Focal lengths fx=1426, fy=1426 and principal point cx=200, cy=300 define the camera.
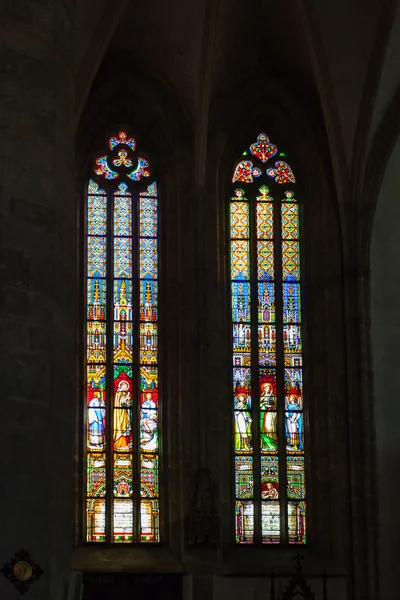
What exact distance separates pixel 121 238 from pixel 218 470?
3682mm

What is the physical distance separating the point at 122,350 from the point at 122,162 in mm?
2838

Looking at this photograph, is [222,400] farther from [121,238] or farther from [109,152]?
[109,152]

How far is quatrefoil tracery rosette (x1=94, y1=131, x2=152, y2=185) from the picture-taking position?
20781mm

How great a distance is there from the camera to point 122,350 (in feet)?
65.7

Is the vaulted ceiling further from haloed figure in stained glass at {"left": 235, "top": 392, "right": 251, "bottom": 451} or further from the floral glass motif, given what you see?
haloed figure in stained glass at {"left": 235, "top": 392, "right": 251, "bottom": 451}

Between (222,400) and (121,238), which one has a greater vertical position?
(121,238)
